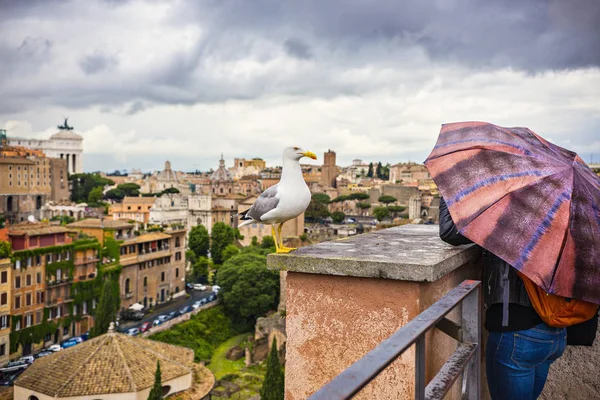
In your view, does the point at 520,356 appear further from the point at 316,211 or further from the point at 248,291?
the point at 316,211

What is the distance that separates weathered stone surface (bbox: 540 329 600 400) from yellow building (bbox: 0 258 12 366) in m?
22.2

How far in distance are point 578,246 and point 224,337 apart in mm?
25853

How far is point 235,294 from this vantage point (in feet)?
90.0

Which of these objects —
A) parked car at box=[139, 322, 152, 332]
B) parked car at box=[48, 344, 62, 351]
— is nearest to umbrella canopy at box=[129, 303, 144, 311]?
parked car at box=[139, 322, 152, 332]

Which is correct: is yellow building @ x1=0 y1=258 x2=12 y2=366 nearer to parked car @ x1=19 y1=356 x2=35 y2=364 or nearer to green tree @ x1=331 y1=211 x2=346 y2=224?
parked car @ x1=19 y1=356 x2=35 y2=364

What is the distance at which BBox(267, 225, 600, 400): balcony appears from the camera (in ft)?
6.57

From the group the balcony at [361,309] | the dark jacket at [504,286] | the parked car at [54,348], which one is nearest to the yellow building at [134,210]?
the parked car at [54,348]

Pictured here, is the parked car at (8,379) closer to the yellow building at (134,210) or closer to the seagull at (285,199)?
the seagull at (285,199)

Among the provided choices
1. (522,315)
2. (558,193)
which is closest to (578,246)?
(558,193)

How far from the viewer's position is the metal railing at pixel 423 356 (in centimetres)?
94

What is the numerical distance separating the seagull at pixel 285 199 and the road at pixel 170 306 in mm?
24038

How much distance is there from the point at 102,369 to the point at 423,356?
1296 cm

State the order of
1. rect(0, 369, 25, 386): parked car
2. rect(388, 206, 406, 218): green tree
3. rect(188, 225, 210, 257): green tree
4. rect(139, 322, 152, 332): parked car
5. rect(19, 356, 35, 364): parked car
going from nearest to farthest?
rect(0, 369, 25, 386): parked car < rect(19, 356, 35, 364): parked car < rect(139, 322, 152, 332): parked car < rect(188, 225, 210, 257): green tree < rect(388, 206, 406, 218): green tree

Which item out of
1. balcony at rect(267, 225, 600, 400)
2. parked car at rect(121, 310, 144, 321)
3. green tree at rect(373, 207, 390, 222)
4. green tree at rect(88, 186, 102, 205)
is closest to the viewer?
balcony at rect(267, 225, 600, 400)
